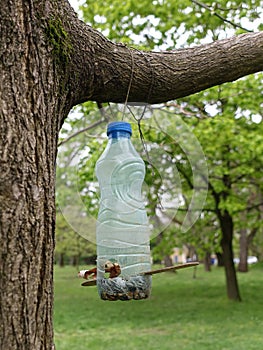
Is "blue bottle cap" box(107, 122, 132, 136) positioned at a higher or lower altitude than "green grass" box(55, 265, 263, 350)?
higher

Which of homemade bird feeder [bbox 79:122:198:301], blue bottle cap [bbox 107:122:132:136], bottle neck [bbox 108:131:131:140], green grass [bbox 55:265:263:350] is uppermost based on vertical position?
blue bottle cap [bbox 107:122:132:136]

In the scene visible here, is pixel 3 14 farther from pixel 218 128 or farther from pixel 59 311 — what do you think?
pixel 59 311

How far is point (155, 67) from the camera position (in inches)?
74.4

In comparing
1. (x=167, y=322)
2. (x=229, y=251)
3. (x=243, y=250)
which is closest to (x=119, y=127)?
(x=167, y=322)

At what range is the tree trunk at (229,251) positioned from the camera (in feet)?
43.6

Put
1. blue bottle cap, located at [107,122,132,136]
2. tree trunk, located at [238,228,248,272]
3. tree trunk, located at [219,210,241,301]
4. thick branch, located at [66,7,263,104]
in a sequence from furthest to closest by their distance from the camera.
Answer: tree trunk, located at [238,228,248,272], tree trunk, located at [219,210,241,301], blue bottle cap, located at [107,122,132,136], thick branch, located at [66,7,263,104]

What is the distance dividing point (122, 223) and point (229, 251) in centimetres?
1189

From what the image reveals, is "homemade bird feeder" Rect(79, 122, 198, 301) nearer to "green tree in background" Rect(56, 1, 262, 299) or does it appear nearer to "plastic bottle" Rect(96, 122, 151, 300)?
"plastic bottle" Rect(96, 122, 151, 300)

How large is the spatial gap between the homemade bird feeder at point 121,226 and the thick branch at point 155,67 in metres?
0.15

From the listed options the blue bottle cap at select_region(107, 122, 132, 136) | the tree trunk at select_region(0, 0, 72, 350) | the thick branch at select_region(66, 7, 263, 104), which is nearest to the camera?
the tree trunk at select_region(0, 0, 72, 350)

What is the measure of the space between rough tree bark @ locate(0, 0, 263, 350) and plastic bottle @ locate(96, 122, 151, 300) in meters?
0.33

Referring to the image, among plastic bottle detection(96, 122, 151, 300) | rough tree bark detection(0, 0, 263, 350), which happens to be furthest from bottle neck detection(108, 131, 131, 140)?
rough tree bark detection(0, 0, 263, 350)

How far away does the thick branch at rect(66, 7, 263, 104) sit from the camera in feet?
5.73

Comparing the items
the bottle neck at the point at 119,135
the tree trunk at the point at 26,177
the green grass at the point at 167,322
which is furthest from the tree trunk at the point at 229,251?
the tree trunk at the point at 26,177
